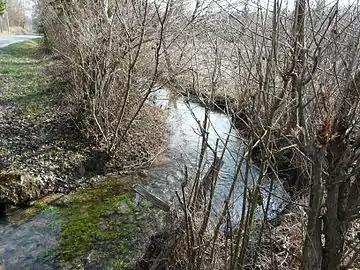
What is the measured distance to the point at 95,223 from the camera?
6.36 metres

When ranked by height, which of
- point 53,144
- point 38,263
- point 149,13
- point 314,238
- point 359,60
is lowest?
point 38,263

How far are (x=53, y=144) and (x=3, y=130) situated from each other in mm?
1470

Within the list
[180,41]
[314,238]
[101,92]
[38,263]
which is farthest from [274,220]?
[101,92]

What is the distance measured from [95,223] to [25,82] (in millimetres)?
9953

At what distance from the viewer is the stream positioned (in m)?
5.30

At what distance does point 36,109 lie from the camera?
11016 mm

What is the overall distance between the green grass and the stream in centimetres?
390

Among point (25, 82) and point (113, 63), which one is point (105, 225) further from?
Result: point (25, 82)

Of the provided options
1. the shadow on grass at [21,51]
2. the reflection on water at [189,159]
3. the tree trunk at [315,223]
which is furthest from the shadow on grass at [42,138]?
the shadow on grass at [21,51]

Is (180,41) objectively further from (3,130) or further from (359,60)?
(359,60)

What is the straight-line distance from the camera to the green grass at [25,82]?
11.0m

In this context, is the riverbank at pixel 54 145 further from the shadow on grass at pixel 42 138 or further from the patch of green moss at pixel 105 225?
the patch of green moss at pixel 105 225

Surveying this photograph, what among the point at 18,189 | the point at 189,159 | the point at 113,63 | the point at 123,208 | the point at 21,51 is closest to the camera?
the point at 18,189

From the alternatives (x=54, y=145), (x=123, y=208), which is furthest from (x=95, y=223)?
(x=54, y=145)
